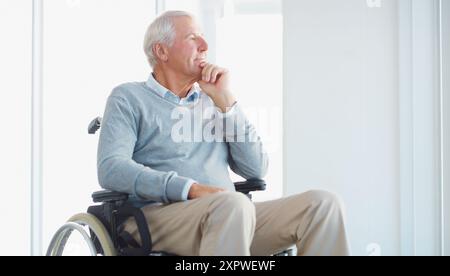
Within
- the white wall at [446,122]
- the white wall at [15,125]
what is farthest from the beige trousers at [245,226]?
the white wall at [446,122]

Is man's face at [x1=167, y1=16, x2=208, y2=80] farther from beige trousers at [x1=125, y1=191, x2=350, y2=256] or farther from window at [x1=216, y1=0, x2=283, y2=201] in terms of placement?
window at [x1=216, y1=0, x2=283, y2=201]

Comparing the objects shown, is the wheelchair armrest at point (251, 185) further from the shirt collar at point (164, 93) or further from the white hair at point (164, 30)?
the white hair at point (164, 30)

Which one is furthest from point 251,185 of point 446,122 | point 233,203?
point 446,122

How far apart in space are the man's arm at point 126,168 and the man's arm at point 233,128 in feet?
0.95

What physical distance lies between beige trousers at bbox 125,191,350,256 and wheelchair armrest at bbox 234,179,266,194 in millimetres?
179

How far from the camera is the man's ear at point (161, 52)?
7.38 ft

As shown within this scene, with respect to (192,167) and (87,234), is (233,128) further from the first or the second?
(87,234)

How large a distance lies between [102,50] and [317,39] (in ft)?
3.72

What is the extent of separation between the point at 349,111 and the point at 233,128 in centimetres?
143

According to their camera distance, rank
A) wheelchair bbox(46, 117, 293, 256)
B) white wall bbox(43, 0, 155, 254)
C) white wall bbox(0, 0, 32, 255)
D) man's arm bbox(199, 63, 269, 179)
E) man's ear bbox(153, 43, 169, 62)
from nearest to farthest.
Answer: wheelchair bbox(46, 117, 293, 256) < man's arm bbox(199, 63, 269, 179) < man's ear bbox(153, 43, 169, 62) < white wall bbox(0, 0, 32, 255) < white wall bbox(43, 0, 155, 254)

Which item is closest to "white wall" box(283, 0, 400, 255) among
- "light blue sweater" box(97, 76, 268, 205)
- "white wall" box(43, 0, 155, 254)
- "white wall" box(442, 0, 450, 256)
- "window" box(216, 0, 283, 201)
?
"window" box(216, 0, 283, 201)

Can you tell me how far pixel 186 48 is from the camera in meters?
2.23

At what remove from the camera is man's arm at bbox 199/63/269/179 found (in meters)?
2.13
